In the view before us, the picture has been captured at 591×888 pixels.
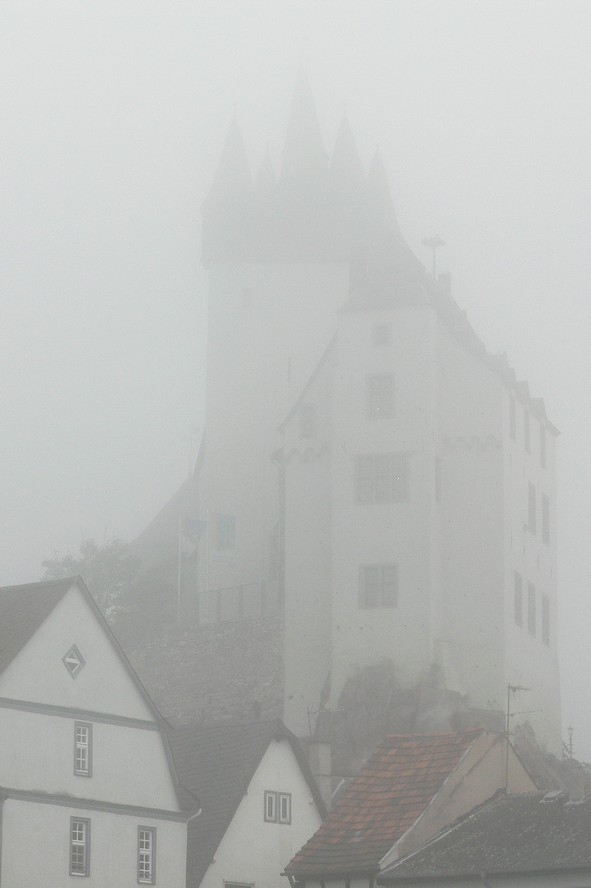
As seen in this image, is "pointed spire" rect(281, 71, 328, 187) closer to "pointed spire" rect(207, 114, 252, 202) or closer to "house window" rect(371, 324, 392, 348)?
"pointed spire" rect(207, 114, 252, 202)

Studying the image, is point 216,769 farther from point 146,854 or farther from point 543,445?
point 543,445

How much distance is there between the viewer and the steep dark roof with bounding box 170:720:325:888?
4938 centimetres

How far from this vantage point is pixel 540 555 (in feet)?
269

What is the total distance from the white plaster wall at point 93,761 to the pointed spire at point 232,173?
54111 mm

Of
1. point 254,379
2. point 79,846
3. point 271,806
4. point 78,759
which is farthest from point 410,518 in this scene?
point 79,846

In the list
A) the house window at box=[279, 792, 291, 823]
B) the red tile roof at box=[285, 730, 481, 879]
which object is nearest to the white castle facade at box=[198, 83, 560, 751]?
the house window at box=[279, 792, 291, 823]

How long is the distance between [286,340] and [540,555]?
16.3 metres

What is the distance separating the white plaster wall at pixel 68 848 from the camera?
44750 mm

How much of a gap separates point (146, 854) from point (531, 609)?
115ft

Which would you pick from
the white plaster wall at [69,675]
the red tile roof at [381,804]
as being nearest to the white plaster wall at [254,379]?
the white plaster wall at [69,675]

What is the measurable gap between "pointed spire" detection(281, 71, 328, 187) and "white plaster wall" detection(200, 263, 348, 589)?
7.42m

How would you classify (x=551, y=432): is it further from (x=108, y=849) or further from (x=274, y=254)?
(x=108, y=849)

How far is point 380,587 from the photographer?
76.7 metres

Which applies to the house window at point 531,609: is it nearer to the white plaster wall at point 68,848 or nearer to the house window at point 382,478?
the house window at point 382,478
